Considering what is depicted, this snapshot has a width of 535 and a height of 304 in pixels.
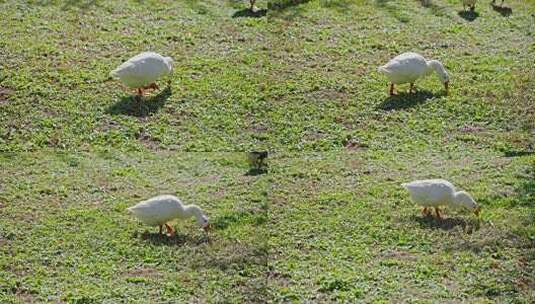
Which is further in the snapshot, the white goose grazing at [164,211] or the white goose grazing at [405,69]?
the white goose grazing at [405,69]

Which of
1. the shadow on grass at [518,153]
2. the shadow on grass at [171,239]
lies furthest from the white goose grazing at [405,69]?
the shadow on grass at [171,239]

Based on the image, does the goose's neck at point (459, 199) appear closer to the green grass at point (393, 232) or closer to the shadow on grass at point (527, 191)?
the green grass at point (393, 232)

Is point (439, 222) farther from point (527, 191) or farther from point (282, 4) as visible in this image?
point (282, 4)

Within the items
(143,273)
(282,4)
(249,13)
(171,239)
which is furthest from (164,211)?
(282,4)

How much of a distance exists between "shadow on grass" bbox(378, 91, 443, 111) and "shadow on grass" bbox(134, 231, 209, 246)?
9.23 ft

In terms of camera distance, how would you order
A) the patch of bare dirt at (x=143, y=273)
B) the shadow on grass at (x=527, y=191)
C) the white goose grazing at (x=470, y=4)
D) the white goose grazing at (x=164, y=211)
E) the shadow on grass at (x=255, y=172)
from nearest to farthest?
the patch of bare dirt at (x=143, y=273)
the white goose grazing at (x=164, y=211)
the shadow on grass at (x=527, y=191)
the shadow on grass at (x=255, y=172)
the white goose grazing at (x=470, y=4)

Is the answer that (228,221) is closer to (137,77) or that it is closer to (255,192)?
(255,192)

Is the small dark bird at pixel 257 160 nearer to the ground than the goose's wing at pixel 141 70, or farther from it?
nearer to the ground

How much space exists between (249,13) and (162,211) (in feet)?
16.0

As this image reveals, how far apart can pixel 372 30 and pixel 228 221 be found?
14.2 feet

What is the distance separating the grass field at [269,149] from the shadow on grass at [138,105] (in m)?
0.03

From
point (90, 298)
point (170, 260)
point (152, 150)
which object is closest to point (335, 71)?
point (152, 150)

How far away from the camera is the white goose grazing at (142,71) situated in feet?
31.4

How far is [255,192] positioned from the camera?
27.6 ft
